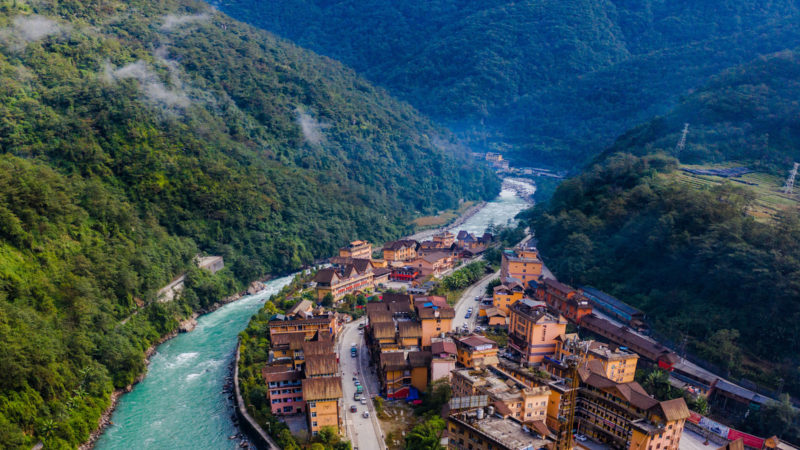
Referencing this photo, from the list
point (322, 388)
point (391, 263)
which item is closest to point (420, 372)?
point (322, 388)

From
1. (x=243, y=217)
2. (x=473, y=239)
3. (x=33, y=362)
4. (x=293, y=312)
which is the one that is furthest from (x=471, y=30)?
(x=33, y=362)

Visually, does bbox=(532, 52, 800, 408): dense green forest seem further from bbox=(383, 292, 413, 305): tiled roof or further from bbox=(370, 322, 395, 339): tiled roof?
bbox=(370, 322, 395, 339): tiled roof

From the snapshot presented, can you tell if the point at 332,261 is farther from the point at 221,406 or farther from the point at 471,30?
the point at 471,30

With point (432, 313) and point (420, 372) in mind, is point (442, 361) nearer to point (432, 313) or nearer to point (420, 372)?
point (420, 372)

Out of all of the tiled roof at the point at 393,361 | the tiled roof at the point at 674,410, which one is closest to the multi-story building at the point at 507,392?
the tiled roof at the point at 393,361

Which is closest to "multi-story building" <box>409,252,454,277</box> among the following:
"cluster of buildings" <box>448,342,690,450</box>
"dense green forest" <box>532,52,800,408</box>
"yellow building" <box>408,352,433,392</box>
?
"dense green forest" <box>532,52,800,408</box>
